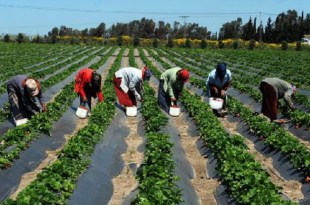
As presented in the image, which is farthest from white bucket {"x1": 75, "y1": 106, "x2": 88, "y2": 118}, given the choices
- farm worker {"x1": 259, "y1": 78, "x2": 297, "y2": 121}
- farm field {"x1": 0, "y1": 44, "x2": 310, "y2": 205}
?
farm worker {"x1": 259, "y1": 78, "x2": 297, "y2": 121}

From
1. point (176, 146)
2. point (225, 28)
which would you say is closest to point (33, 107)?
point (176, 146)

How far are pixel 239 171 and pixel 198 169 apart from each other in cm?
180

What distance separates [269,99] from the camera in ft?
35.8

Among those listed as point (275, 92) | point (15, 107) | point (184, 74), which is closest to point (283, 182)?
point (275, 92)

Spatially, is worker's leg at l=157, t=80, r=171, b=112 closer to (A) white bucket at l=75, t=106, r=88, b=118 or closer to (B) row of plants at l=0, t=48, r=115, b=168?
(A) white bucket at l=75, t=106, r=88, b=118

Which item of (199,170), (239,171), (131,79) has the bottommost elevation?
(199,170)

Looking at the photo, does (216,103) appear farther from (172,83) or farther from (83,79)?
(83,79)

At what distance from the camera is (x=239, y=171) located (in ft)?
22.9

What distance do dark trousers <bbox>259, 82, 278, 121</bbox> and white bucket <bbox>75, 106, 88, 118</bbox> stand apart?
14.8 ft

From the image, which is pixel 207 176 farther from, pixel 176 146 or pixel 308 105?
pixel 308 105

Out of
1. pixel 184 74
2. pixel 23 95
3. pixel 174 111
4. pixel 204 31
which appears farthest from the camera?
pixel 204 31

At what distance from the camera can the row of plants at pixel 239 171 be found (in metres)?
5.96

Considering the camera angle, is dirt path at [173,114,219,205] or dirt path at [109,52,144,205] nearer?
dirt path at [109,52,144,205]

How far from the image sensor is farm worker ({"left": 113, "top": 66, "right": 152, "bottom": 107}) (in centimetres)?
1209
